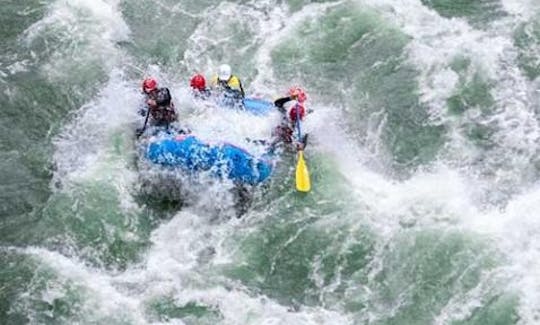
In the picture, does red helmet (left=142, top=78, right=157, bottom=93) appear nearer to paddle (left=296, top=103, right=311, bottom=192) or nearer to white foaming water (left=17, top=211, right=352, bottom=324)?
white foaming water (left=17, top=211, right=352, bottom=324)

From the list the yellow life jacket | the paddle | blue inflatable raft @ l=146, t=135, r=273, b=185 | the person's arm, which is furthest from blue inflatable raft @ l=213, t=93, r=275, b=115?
the paddle

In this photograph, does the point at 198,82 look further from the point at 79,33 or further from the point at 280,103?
the point at 79,33

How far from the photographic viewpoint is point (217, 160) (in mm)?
10867

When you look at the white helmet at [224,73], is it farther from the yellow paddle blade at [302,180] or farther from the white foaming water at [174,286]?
the white foaming water at [174,286]

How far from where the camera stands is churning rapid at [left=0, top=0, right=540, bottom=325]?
9719 mm

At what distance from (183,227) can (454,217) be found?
3.41 m

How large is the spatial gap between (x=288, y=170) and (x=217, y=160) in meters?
1.02

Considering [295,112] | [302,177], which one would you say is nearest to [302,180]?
[302,177]

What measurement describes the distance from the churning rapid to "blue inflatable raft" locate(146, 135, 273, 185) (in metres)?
0.19

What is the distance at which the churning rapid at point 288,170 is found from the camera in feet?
31.9

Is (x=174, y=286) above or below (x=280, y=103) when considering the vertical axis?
below

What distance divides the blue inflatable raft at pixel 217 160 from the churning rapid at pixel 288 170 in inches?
7.6

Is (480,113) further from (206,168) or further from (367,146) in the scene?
(206,168)

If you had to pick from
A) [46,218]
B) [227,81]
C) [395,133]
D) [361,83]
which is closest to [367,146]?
[395,133]
